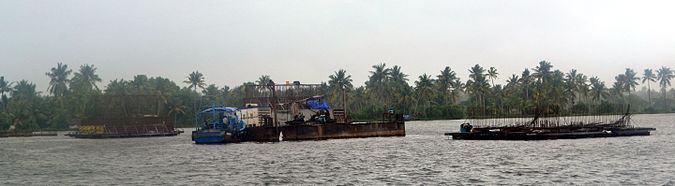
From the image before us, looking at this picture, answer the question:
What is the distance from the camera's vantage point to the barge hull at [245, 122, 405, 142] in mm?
82812

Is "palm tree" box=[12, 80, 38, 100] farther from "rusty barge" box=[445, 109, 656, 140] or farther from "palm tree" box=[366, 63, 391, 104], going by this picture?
"rusty barge" box=[445, 109, 656, 140]

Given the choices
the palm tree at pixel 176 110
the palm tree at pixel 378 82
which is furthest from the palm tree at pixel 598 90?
the palm tree at pixel 176 110

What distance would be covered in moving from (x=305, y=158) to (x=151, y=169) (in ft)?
40.2

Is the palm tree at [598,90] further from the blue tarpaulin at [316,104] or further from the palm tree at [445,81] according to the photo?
the blue tarpaulin at [316,104]

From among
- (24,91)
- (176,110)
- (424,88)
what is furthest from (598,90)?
(24,91)

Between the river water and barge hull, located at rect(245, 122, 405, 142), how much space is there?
14193 millimetres

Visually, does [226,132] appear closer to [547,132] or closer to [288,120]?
[288,120]

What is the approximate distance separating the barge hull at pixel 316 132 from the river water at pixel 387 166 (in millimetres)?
14193

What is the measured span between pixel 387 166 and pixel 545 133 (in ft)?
101

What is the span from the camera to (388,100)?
181 m

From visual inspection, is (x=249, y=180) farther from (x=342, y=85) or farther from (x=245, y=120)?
(x=342, y=85)

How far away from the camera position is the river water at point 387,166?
127 ft

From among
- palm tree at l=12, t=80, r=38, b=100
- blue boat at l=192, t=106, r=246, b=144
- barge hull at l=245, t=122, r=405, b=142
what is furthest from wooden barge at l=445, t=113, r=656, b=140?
palm tree at l=12, t=80, r=38, b=100

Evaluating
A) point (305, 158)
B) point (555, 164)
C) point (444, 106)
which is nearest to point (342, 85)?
point (444, 106)
